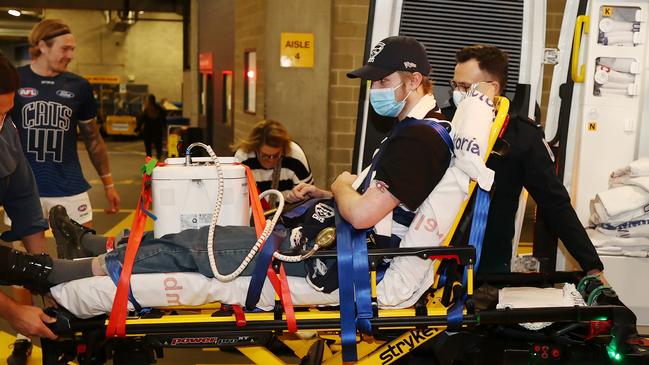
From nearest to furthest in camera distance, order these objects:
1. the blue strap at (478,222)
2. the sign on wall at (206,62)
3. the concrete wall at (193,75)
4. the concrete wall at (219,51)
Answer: the blue strap at (478,222)
the concrete wall at (219,51)
the sign on wall at (206,62)
the concrete wall at (193,75)

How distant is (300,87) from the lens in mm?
8859

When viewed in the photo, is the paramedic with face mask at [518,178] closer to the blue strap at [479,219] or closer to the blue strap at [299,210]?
the blue strap at [479,219]

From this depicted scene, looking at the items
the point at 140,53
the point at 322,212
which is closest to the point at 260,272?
the point at 322,212

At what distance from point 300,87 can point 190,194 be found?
19.3 feet

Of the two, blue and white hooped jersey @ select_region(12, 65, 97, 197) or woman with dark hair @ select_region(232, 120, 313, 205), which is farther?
woman with dark hair @ select_region(232, 120, 313, 205)

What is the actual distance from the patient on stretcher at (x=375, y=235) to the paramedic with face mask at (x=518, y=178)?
21.8 inches

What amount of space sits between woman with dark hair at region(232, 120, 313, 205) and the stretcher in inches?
74.3

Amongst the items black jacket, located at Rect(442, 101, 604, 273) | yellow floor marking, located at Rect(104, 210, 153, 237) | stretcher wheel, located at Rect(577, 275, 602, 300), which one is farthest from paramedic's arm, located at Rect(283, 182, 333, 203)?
yellow floor marking, located at Rect(104, 210, 153, 237)

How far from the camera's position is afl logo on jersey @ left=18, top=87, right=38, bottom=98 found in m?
4.62

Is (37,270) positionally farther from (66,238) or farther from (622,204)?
(622,204)

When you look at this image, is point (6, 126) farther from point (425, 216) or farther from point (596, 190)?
point (596, 190)

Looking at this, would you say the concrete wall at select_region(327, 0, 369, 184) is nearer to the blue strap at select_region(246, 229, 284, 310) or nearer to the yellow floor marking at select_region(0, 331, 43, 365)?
the yellow floor marking at select_region(0, 331, 43, 365)

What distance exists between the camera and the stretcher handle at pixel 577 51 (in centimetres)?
468

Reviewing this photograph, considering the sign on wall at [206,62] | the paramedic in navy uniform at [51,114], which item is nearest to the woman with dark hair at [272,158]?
the paramedic in navy uniform at [51,114]
